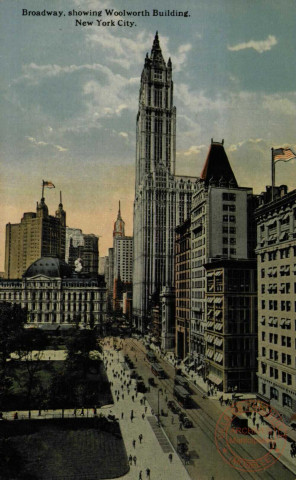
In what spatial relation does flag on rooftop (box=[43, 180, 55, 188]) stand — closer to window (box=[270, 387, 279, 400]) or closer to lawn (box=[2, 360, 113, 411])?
lawn (box=[2, 360, 113, 411])

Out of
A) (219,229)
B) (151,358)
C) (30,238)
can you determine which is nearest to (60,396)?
(151,358)

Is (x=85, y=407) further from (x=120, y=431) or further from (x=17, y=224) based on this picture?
(x=17, y=224)

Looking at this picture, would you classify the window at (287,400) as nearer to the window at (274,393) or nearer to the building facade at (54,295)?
the window at (274,393)

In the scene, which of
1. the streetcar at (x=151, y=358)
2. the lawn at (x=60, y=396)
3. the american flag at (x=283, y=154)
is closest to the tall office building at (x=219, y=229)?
the streetcar at (x=151, y=358)

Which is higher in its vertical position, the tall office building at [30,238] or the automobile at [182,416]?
the tall office building at [30,238]

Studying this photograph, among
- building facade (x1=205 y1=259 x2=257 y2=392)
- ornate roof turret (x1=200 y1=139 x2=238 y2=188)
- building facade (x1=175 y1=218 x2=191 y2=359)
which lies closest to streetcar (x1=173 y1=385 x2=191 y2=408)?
building facade (x1=205 y1=259 x2=257 y2=392)

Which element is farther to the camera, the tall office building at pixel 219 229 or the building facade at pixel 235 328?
the tall office building at pixel 219 229
